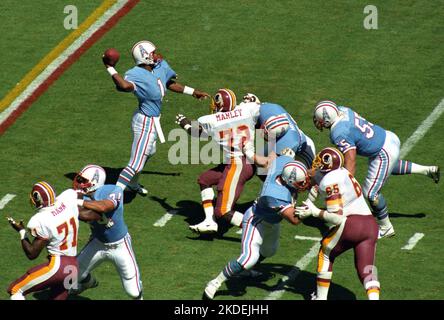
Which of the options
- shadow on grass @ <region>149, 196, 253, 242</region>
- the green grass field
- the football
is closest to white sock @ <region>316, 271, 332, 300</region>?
the green grass field

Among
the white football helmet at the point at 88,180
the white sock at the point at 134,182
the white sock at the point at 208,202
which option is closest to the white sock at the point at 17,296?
the white football helmet at the point at 88,180

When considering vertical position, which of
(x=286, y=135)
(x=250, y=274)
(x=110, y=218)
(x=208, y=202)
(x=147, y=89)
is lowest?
(x=250, y=274)

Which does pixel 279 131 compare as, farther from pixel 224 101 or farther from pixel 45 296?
pixel 45 296

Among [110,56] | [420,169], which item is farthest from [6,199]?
[420,169]

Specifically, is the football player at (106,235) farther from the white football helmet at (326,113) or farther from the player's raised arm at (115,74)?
the white football helmet at (326,113)

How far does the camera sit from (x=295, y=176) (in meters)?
15.4

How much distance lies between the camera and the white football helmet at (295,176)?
50.4ft

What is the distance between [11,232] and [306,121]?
545cm

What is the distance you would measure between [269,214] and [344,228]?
3.43ft

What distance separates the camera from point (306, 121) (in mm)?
20406

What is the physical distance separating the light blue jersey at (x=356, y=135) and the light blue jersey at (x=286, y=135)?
70 cm

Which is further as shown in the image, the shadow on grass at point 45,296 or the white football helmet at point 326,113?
the white football helmet at point 326,113
